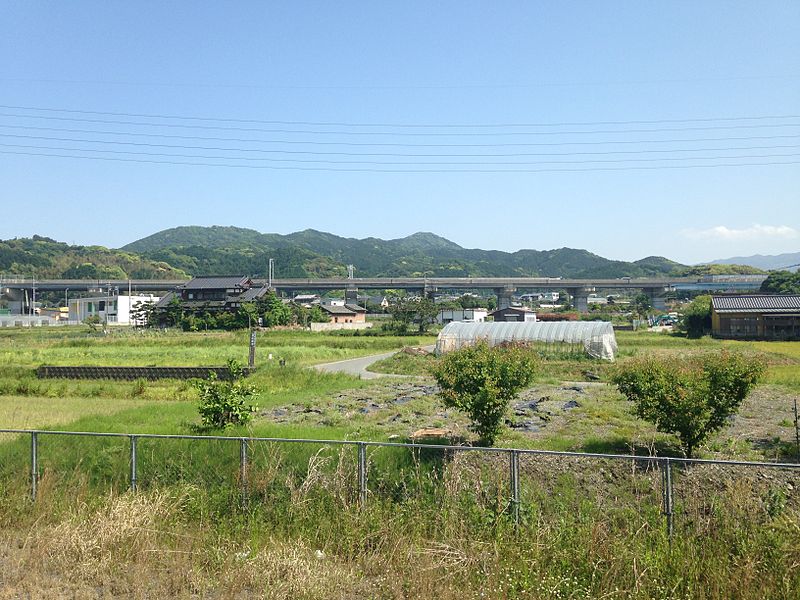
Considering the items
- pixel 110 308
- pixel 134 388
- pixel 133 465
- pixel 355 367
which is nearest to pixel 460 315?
pixel 110 308

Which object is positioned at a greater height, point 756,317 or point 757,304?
point 757,304

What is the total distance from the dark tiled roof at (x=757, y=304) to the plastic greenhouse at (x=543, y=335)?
21.3 metres

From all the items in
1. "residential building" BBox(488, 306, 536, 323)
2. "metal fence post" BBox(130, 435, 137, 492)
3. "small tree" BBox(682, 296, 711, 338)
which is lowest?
"residential building" BBox(488, 306, 536, 323)

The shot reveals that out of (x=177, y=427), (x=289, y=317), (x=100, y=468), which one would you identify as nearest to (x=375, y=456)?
(x=100, y=468)

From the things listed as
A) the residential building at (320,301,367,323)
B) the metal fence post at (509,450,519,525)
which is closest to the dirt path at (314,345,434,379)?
the metal fence post at (509,450,519,525)

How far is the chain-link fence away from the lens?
8.84 meters

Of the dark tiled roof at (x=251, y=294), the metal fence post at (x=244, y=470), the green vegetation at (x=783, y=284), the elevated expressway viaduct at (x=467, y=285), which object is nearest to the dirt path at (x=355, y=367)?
the metal fence post at (x=244, y=470)

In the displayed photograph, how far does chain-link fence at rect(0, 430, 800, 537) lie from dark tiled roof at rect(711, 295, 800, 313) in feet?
162

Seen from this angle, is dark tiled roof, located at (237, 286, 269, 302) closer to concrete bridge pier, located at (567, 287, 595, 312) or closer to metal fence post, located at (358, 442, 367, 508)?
concrete bridge pier, located at (567, 287, 595, 312)

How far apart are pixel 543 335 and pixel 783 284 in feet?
266

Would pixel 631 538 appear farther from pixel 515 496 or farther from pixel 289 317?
pixel 289 317

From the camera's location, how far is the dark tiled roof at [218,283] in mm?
89500

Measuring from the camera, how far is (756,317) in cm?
5366

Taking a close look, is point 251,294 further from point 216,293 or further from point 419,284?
point 419,284
